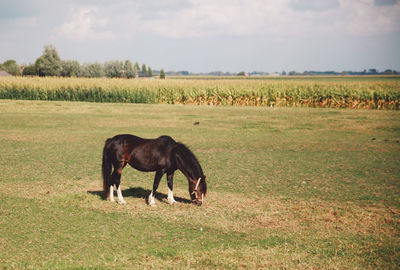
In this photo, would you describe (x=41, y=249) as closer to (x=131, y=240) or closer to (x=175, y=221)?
(x=131, y=240)

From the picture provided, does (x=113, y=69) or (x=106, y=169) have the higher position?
(x=113, y=69)

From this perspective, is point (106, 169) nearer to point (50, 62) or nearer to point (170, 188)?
point (170, 188)

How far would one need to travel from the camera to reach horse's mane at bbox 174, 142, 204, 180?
25.2ft

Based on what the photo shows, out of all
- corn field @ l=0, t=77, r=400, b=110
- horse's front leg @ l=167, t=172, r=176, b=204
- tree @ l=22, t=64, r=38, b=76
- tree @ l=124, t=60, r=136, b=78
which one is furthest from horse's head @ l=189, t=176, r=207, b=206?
tree @ l=22, t=64, r=38, b=76

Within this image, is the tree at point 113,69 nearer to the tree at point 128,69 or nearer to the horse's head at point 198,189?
the tree at point 128,69

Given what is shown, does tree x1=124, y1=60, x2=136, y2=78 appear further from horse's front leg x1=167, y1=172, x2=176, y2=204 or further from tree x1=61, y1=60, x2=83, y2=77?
horse's front leg x1=167, y1=172, x2=176, y2=204

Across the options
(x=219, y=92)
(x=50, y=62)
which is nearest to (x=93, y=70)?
(x=50, y=62)

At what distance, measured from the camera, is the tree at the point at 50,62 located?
77375mm

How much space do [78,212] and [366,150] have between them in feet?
40.7

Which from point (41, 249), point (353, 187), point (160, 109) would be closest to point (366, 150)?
point (353, 187)

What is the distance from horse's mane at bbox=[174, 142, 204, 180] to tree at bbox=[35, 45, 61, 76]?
2991 inches

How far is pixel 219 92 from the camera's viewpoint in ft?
123

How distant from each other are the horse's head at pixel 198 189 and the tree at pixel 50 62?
76.3 meters

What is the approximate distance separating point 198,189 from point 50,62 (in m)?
78.0
